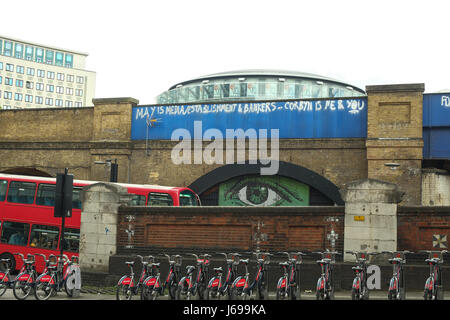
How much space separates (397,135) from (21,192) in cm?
1566

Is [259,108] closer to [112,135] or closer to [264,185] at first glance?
[264,185]

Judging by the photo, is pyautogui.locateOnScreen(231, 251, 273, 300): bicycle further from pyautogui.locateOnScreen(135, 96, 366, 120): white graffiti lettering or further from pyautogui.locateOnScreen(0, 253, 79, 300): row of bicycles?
pyautogui.locateOnScreen(135, 96, 366, 120): white graffiti lettering

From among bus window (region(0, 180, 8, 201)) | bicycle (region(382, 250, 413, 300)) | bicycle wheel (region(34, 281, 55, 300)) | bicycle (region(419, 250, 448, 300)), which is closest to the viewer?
bicycle (region(419, 250, 448, 300))

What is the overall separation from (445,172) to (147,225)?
46.7 feet

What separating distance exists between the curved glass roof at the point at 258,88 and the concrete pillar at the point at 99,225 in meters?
17.7

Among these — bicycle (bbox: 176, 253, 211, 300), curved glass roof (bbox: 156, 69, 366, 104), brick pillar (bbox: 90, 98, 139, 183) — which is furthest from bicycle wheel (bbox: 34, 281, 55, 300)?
curved glass roof (bbox: 156, 69, 366, 104)

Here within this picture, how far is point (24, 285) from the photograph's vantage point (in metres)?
13.3

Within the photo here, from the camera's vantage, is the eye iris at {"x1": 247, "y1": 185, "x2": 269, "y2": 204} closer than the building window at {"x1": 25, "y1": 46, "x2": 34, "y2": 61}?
Yes

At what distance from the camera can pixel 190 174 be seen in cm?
2866

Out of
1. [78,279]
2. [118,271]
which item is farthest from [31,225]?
[78,279]

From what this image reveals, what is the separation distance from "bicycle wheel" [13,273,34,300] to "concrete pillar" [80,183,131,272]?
10.9ft

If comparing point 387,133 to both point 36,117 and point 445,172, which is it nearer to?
point 445,172

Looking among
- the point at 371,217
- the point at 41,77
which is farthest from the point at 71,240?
the point at 41,77

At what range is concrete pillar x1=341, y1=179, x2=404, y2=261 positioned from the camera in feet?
46.3
